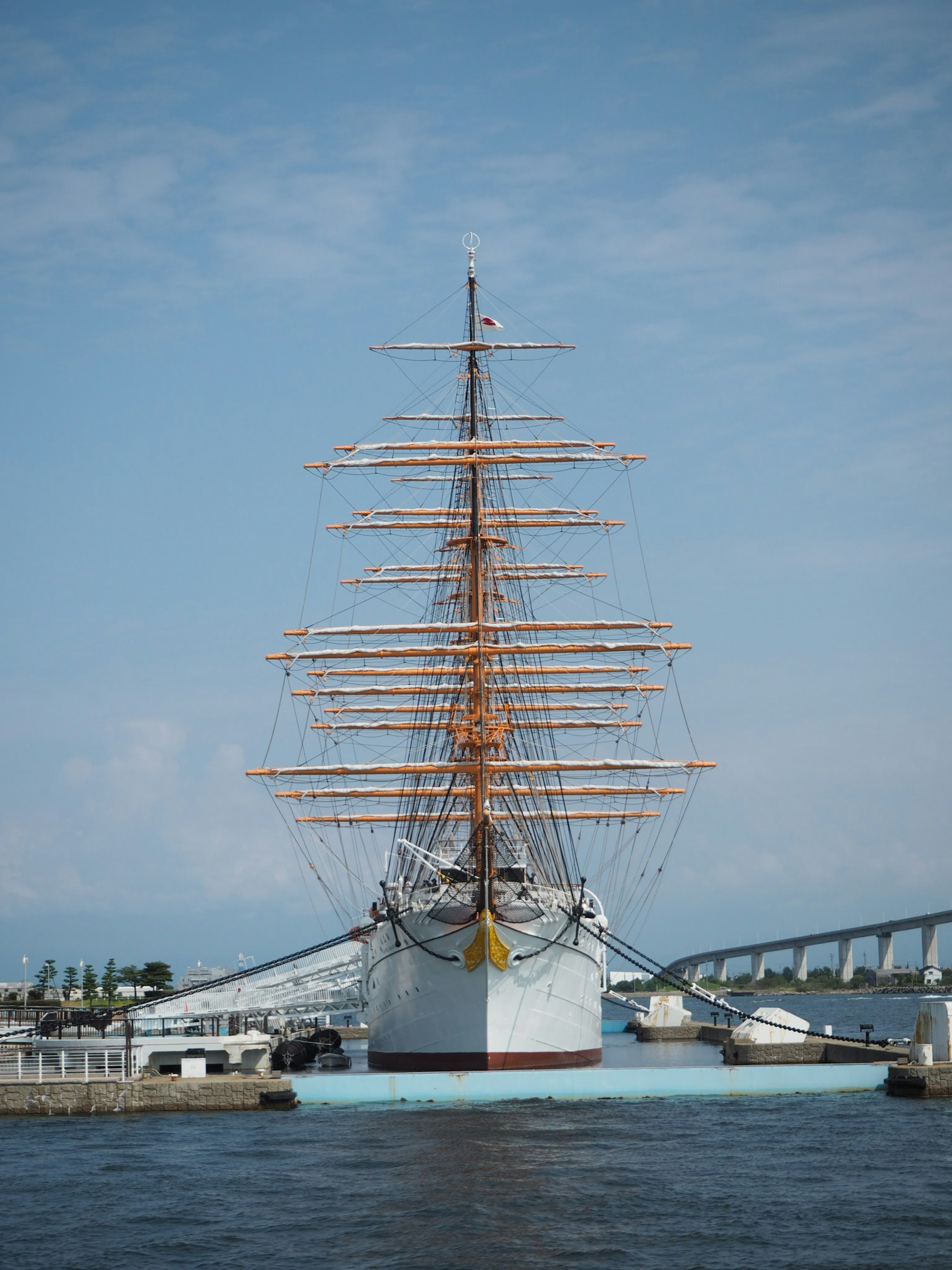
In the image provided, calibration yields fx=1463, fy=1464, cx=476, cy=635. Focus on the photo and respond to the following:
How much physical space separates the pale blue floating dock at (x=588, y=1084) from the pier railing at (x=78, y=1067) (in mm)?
4908

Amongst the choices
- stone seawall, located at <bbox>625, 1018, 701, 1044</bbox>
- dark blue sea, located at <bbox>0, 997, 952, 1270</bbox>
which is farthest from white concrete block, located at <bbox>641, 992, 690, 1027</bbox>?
dark blue sea, located at <bbox>0, 997, 952, 1270</bbox>

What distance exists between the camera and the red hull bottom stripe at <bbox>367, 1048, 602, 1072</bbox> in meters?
44.2

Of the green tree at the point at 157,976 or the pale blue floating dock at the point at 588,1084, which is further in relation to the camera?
the green tree at the point at 157,976

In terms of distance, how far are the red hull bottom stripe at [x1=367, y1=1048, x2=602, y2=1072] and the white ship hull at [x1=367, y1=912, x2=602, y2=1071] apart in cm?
3

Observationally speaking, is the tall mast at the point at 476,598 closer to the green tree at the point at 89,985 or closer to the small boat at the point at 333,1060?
the small boat at the point at 333,1060

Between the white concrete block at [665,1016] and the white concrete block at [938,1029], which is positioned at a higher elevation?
the white concrete block at [938,1029]

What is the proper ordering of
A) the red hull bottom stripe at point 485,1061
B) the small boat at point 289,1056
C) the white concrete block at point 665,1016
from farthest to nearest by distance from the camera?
the white concrete block at point 665,1016
the small boat at point 289,1056
the red hull bottom stripe at point 485,1061

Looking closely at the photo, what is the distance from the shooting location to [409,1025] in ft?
156

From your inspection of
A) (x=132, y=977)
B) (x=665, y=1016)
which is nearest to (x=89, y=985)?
(x=132, y=977)

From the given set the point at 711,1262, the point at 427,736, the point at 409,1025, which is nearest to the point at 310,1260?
the point at 711,1262

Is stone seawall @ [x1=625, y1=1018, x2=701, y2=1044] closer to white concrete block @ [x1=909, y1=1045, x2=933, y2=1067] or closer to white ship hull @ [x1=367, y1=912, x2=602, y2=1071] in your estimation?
white ship hull @ [x1=367, y1=912, x2=602, y2=1071]

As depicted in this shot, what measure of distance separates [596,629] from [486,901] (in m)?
16.6

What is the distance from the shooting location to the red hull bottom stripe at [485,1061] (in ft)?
145

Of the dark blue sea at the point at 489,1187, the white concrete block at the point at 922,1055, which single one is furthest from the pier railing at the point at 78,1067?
the white concrete block at the point at 922,1055
